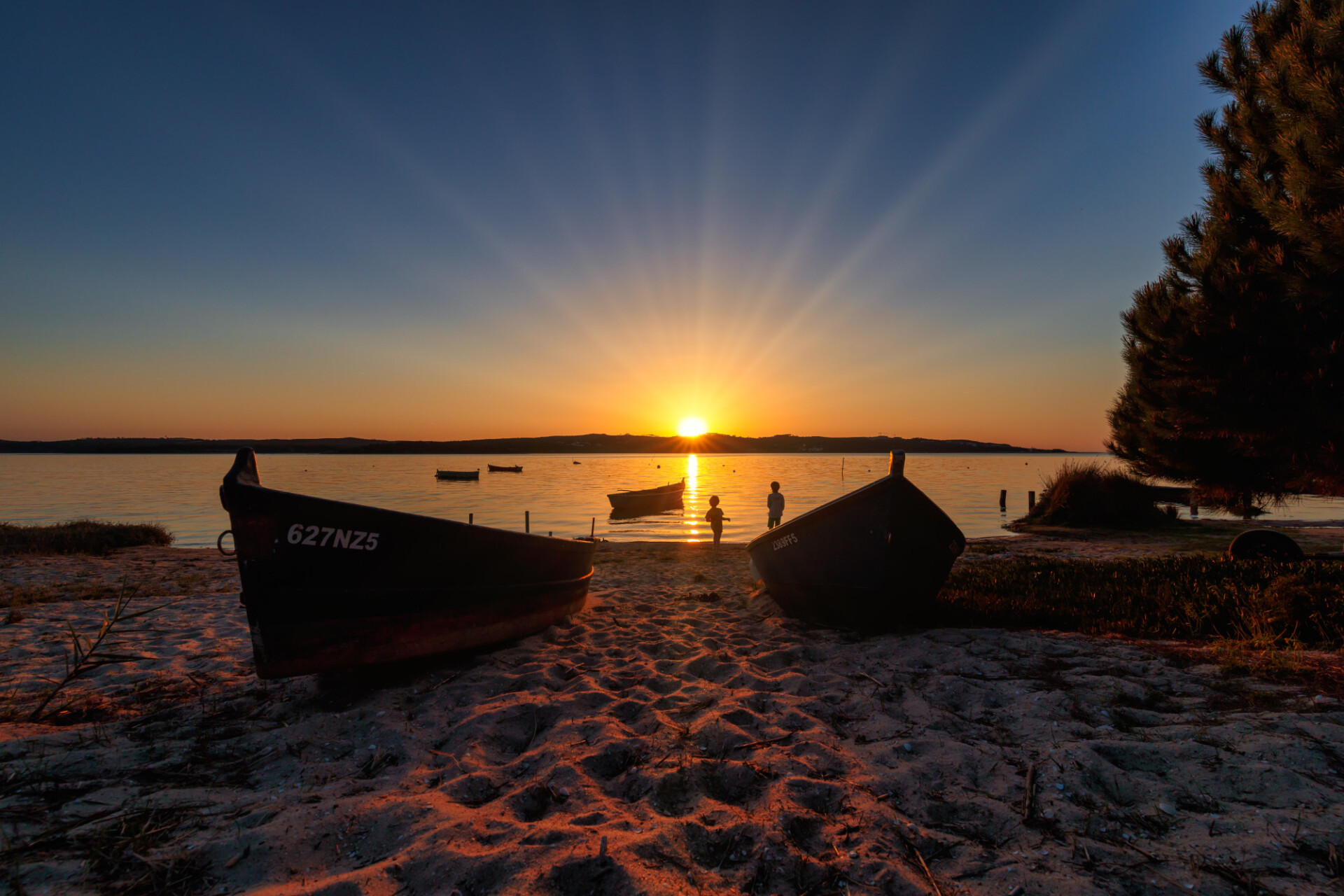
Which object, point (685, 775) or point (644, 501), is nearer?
point (685, 775)

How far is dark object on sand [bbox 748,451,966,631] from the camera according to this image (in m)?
6.59

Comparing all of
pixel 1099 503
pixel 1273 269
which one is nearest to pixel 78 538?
pixel 1273 269

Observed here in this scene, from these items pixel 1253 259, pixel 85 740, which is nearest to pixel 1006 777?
pixel 85 740

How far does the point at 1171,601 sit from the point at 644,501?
28531mm

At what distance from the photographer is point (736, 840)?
2.93 m

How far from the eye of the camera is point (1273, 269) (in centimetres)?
816

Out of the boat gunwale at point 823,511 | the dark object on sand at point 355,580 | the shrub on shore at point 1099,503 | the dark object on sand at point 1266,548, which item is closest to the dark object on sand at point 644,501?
the shrub on shore at point 1099,503

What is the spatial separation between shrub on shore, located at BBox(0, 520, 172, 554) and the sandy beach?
42.4 ft

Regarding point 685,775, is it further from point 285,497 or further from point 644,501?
point 644,501

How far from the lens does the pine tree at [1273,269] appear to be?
7074mm

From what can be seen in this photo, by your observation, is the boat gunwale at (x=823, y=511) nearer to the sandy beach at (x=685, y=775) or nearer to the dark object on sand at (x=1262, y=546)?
the sandy beach at (x=685, y=775)

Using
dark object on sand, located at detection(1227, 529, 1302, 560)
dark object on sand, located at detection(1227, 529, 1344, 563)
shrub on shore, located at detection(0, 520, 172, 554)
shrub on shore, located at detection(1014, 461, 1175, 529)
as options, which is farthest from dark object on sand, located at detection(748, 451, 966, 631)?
shrub on shore, located at detection(1014, 461, 1175, 529)

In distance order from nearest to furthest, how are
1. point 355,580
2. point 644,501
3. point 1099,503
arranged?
1. point 355,580
2. point 1099,503
3. point 644,501

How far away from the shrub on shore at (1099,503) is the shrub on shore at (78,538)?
32.6 metres
